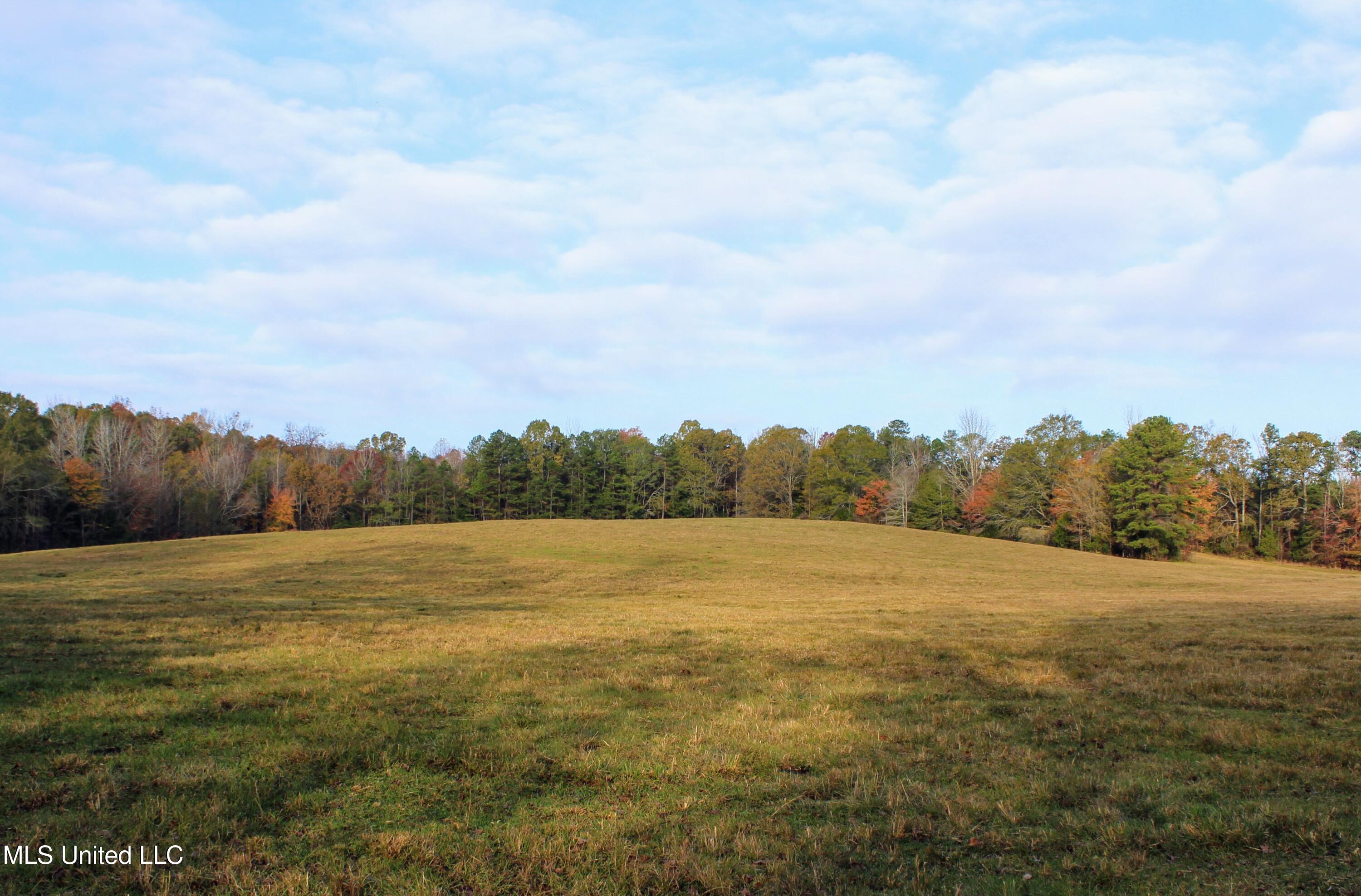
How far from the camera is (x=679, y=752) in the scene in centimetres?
784

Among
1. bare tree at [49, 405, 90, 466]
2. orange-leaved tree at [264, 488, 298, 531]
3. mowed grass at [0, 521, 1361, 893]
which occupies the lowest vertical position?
orange-leaved tree at [264, 488, 298, 531]

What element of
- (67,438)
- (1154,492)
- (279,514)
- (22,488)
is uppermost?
(67,438)

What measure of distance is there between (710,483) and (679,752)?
348 feet

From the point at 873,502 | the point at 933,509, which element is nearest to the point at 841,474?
the point at 873,502

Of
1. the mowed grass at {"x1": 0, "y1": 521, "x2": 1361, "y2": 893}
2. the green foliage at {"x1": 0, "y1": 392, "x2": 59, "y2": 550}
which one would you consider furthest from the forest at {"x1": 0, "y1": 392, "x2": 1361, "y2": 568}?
the mowed grass at {"x1": 0, "y1": 521, "x2": 1361, "y2": 893}

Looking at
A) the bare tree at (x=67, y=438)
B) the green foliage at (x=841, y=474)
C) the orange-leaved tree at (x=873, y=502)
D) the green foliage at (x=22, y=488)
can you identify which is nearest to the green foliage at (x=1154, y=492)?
the orange-leaved tree at (x=873, y=502)

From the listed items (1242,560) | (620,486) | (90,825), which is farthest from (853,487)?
(90,825)

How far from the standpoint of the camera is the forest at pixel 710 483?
70250 mm

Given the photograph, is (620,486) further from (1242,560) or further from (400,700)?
(400,700)

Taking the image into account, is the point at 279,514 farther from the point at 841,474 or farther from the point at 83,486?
the point at 841,474

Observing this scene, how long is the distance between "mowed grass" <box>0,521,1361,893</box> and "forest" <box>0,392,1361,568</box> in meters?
63.4

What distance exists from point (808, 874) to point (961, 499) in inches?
3888

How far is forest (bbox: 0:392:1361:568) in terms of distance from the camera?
7025cm

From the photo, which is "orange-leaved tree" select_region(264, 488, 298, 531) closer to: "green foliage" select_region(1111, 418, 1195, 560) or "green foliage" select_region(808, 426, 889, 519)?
"green foliage" select_region(808, 426, 889, 519)
